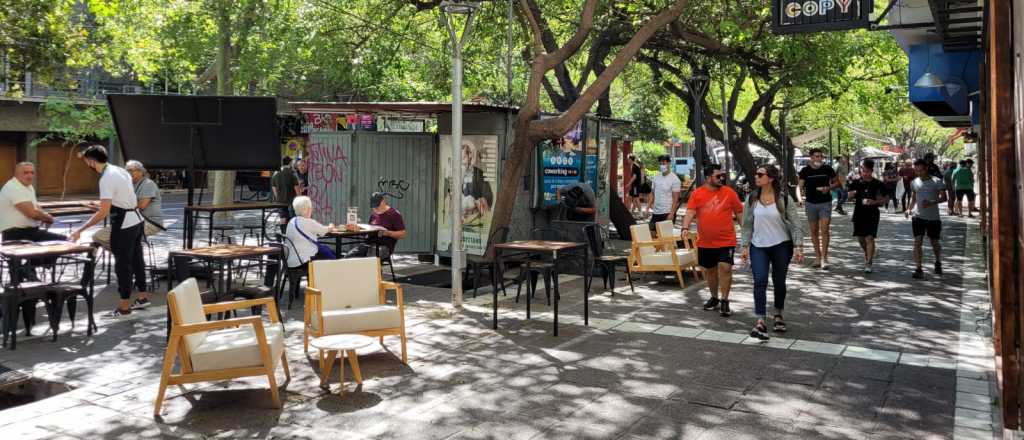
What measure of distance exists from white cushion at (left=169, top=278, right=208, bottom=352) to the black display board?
212 inches

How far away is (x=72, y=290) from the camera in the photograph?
8039 millimetres

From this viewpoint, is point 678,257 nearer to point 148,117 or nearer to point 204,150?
point 204,150

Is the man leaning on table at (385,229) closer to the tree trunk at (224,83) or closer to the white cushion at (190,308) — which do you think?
the white cushion at (190,308)

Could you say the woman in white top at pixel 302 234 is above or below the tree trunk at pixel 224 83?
below

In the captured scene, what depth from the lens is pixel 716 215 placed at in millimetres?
9406

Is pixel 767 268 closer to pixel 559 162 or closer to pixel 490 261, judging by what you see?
pixel 490 261

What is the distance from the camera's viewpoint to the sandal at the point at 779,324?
27.6 feet

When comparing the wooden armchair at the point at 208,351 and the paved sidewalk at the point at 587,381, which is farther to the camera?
the wooden armchair at the point at 208,351

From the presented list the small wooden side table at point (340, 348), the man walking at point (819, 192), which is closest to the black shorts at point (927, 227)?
the man walking at point (819, 192)

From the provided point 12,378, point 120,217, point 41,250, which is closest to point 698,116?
point 120,217

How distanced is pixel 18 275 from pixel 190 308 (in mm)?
3187

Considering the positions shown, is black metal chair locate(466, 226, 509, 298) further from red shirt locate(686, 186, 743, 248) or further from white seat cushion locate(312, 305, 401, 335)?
white seat cushion locate(312, 305, 401, 335)

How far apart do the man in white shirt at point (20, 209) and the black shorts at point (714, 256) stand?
7.23 metres

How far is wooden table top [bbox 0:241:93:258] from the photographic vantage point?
8.12m
